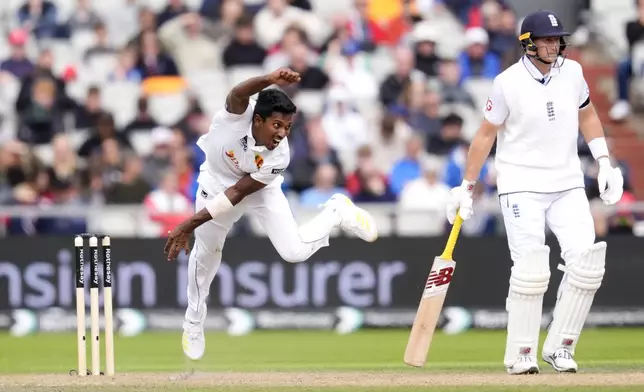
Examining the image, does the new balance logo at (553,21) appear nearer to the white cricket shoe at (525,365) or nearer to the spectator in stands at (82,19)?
the white cricket shoe at (525,365)

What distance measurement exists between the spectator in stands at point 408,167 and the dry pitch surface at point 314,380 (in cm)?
547

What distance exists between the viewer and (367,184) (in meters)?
14.0

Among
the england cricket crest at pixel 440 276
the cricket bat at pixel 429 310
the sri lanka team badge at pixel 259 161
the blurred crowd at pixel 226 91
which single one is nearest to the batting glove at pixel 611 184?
the cricket bat at pixel 429 310

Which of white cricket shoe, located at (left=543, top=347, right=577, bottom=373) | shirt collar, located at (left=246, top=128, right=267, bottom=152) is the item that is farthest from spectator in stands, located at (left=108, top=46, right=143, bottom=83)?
white cricket shoe, located at (left=543, top=347, right=577, bottom=373)

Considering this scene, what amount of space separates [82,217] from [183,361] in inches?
124

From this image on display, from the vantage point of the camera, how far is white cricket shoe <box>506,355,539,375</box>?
8.55 metres

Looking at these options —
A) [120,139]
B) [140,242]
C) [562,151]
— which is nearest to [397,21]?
[120,139]

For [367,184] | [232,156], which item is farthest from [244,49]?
[232,156]

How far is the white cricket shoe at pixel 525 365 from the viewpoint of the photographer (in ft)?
28.1

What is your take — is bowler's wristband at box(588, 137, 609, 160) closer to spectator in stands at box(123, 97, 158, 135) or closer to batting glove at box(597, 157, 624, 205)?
batting glove at box(597, 157, 624, 205)

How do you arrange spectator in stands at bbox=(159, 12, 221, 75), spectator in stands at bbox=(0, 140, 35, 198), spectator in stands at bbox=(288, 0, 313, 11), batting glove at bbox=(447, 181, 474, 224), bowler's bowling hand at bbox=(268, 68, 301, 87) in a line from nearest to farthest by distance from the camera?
bowler's bowling hand at bbox=(268, 68, 301, 87), batting glove at bbox=(447, 181, 474, 224), spectator in stands at bbox=(0, 140, 35, 198), spectator in stands at bbox=(159, 12, 221, 75), spectator in stands at bbox=(288, 0, 313, 11)

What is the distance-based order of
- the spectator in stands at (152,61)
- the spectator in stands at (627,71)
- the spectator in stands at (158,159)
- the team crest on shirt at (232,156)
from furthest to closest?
the spectator in stands at (152,61) < the spectator in stands at (627,71) < the spectator in stands at (158,159) < the team crest on shirt at (232,156)

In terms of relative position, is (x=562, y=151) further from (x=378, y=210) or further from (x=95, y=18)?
(x=95, y=18)

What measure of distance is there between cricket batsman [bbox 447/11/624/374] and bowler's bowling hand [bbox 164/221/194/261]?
6.29ft
